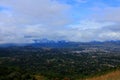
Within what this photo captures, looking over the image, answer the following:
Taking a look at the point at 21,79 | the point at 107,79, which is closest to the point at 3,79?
the point at 21,79

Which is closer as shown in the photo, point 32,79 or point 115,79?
point 115,79

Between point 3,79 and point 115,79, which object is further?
point 3,79

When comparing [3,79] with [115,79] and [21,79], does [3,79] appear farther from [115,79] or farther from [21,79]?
[115,79]

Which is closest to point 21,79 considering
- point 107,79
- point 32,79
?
point 32,79

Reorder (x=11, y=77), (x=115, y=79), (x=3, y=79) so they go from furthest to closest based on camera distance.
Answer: (x=11, y=77) < (x=3, y=79) < (x=115, y=79)

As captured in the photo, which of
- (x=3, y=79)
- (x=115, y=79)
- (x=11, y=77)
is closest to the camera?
(x=115, y=79)

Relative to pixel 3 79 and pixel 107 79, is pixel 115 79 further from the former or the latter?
pixel 3 79

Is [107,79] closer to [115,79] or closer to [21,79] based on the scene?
[115,79]
